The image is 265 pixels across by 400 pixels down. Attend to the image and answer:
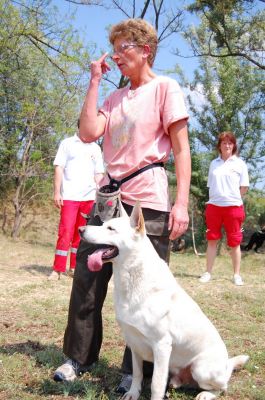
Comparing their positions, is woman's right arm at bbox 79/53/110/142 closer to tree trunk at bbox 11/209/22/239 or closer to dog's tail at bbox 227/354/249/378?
dog's tail at bbox 227/354/249/378

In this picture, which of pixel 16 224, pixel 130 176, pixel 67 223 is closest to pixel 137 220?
pixel 130 176

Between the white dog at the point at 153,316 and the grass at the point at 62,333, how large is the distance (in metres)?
0.28

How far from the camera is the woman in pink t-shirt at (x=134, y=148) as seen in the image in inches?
117

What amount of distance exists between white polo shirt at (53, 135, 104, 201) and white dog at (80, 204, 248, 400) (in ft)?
12.8

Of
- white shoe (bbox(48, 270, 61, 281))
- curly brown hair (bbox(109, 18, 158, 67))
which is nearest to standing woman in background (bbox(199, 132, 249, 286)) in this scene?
white shoe (bbox(48, 270, 61, 281))

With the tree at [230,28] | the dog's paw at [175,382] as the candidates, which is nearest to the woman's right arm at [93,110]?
the dog's paw at [175,382]

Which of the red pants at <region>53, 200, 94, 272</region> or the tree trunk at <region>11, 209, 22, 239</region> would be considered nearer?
the red pants at <region>53, 200, 94, 272</region>

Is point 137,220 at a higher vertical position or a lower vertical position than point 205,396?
higher

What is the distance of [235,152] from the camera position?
23.5 ft

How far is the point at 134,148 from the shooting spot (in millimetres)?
3004

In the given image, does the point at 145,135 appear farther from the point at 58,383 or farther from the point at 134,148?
the point at 58,383

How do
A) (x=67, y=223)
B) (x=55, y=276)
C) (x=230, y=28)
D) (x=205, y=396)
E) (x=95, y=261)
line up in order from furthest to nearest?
(x=230, y=28)
(x=55, y=276)
(x=67, y=223)
(x=205, y=396)
(x=95, y=261)

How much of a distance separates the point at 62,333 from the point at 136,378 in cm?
154

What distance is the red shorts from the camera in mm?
7012
